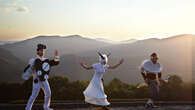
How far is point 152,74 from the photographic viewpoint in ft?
34.9

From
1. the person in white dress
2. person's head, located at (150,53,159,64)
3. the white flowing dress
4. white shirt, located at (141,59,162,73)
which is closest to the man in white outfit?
the person in white dress

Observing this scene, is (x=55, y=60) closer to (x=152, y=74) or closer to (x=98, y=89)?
(x=98, y=89)

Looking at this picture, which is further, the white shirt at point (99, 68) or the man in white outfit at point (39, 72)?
the white shirt at point (99, 68)

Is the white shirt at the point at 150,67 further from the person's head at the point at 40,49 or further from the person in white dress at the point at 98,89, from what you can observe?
the person's head at the point at 40,49

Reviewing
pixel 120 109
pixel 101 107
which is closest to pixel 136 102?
pixel 120 109

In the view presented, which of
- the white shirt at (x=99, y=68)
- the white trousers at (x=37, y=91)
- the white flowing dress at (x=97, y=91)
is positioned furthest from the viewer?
the white shirt at (x=99, y=68)

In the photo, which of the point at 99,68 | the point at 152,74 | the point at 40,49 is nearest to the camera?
the point at 40,49

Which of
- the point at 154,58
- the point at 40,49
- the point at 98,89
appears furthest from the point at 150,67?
the point at 40,49

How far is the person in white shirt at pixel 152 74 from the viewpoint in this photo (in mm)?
10602

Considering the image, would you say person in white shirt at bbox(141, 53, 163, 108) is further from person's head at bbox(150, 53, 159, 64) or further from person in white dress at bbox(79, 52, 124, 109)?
person in white dress at bbox(79, 52, 124, 109)

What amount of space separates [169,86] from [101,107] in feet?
14.8

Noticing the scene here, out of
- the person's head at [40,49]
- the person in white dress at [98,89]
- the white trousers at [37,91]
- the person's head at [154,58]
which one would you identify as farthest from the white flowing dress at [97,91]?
the person's head at [154,58]

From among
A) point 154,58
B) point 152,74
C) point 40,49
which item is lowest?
point 152,74

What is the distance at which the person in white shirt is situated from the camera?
1060 cm
